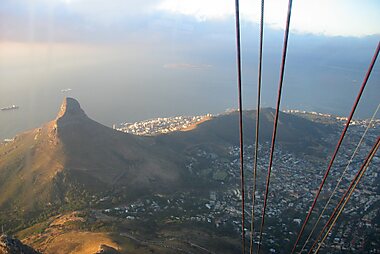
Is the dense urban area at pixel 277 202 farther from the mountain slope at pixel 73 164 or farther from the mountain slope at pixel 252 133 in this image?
the mountain slope at pixel 73 164

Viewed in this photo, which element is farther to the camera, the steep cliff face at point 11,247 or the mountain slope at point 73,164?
the mountain slope at point 73,164

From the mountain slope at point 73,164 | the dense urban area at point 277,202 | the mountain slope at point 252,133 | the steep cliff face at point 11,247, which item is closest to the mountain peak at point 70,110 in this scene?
the mountain slope at point 73,164

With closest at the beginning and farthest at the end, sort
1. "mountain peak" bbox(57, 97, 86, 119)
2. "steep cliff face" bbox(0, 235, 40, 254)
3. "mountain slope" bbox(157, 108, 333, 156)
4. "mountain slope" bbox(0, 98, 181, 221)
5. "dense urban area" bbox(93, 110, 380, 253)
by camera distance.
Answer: "steep cliff face" bbox(0, 235, 40, 254), "dense urban area" bbox(93, 110, 380, 253), "mountain slope" bbox(0, 98, 181, 221), "mountain peak" bbox(57, 97, 86, 119), "mountain slope" bbox(157, 108, 333, 156)

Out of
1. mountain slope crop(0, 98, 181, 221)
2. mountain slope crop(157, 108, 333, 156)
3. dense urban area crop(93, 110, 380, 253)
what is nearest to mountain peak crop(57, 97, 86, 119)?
mountain slope crop(0, 98, 181, 221)

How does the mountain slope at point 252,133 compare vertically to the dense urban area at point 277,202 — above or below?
above

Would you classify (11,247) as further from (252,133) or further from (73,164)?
(252,133)

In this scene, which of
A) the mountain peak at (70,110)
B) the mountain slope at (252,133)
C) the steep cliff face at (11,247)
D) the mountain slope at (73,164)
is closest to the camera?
the steep cliff face at (11,247)

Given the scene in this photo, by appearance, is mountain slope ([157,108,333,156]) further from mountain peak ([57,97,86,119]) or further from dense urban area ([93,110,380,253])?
mountain peak ([57,97,86,119])

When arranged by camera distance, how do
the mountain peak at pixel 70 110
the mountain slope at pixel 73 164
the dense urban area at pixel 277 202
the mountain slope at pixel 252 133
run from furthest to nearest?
the mountain slope at pixel 252 133
the mountain peak at pixel 70 110
the mountain slope at pixel 73 164
the dense urban area at pixel 277 202

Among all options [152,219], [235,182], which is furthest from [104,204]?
[235,182]

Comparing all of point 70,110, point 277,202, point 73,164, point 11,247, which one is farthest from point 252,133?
point 11,247

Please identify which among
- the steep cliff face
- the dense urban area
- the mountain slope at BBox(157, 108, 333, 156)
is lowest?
the dense urban area
